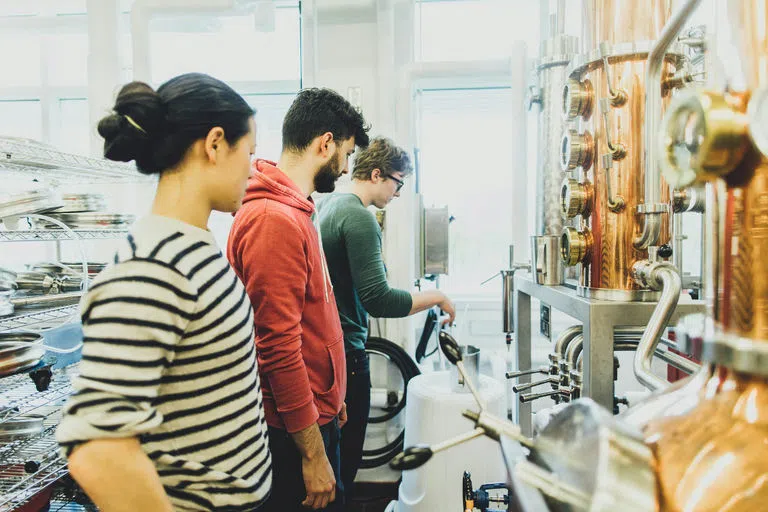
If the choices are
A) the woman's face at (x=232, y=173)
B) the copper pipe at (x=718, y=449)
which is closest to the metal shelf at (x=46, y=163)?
the woman's face at (x=232, y=173)

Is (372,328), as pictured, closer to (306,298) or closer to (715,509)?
(306,298)

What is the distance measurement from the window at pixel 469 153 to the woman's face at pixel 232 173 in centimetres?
216

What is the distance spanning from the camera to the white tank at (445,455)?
180 cm

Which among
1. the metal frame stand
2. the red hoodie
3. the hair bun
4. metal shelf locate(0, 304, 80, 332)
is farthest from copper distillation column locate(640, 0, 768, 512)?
metal shelf locate(0, 304, 80, 332)

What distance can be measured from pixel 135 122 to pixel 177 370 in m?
0.44

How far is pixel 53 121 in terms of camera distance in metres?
3.28

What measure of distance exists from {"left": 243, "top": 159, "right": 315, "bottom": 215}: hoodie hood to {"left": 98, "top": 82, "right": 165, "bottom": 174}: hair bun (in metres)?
0.41

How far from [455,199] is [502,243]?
16.2 inches

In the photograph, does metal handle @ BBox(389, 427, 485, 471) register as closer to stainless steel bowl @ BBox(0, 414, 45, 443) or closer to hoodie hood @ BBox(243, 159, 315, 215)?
hoodie hood @ BBox(243, 159, 315, 215)

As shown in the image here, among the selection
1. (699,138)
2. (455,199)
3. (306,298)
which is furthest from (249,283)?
(455,199)

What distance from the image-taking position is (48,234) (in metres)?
1.85

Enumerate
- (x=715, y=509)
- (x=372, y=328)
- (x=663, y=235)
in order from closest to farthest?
(x=715, y=509) < (x=663, y=235) < (x=372, y=328)

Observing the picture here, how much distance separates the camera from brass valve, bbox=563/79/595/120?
3.63ft

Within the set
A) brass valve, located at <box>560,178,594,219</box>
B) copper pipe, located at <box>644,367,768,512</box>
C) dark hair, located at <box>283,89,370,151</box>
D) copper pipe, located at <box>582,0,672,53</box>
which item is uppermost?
copper pipe, located at <box>582,0,672,53</box>
